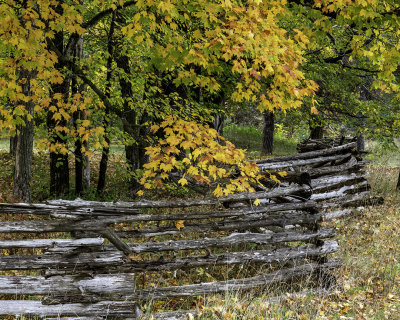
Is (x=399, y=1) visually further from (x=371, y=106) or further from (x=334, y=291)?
(x=371, y=106)

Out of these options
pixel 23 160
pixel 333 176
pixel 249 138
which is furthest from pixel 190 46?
pixel 249 138

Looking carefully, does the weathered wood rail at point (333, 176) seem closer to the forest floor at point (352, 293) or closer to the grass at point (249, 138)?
the forest floor at point (352, 293)

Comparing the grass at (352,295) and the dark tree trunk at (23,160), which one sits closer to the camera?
the grass at (352,295)

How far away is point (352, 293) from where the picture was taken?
545 centimetres

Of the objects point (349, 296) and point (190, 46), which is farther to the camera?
point (190, 46)

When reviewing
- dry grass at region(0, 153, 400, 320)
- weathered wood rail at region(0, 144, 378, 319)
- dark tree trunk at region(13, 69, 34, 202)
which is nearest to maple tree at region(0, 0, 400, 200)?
dark tree trunk at region(13, 69, 34, 202)

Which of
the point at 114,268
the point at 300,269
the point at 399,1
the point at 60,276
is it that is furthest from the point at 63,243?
the point at 399,1

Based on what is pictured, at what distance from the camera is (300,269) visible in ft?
18.7

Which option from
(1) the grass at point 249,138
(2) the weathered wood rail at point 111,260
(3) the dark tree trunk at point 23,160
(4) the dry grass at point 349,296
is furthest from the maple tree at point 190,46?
(1) the grass at point 249,138

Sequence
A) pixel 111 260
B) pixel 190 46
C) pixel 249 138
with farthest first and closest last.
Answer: pixel 249 138 → pixel 190 46 → pixel 111 260

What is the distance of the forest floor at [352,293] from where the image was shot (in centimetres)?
450

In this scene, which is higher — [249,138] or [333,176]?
[249,138]

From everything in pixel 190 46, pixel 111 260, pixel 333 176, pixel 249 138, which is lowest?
pixel 111 260

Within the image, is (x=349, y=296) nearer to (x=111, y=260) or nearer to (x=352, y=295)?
(x=352, y=295)
